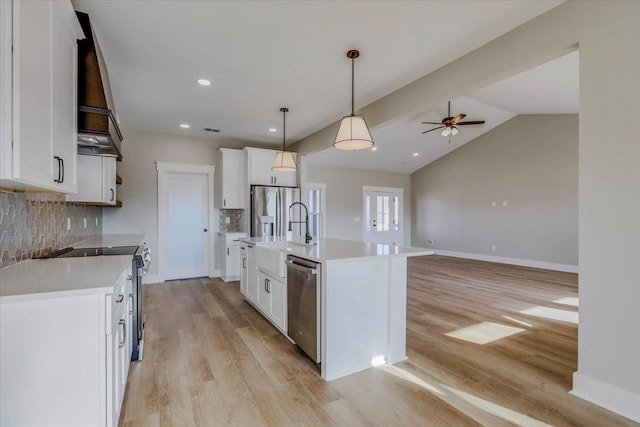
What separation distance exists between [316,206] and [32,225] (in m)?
6.51

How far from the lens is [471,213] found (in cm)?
819

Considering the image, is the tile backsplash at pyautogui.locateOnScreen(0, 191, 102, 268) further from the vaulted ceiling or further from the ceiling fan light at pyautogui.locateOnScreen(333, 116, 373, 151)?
the ceiling fan light at pyautogui.locateOnScreen(333, 116, 373, 151)

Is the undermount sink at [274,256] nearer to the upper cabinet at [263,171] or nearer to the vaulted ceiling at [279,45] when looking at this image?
the vaulted ceiling at [279,45]

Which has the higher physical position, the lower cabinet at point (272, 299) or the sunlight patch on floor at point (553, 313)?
the lower cabinet at point (272, 299)

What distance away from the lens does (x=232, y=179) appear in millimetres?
5582

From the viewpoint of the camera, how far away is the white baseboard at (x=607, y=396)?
1.76 m

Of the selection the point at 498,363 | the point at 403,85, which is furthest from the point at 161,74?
the point at 498,363

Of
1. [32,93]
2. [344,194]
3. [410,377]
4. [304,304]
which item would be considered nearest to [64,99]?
[32,93]

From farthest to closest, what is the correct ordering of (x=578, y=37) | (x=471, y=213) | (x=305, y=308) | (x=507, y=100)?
(x=471, y=213), (x=507, y=100), (x=305, y=308), (x=578, y=37)

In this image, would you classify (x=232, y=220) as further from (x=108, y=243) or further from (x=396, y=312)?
(x=396, y=312)

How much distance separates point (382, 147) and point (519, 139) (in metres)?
3.22

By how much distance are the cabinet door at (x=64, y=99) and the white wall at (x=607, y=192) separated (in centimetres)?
313

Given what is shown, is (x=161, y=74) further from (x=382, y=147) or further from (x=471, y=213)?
(x=471, y=213)

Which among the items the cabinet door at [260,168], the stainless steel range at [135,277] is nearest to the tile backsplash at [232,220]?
the cabinet door at [260,168]
